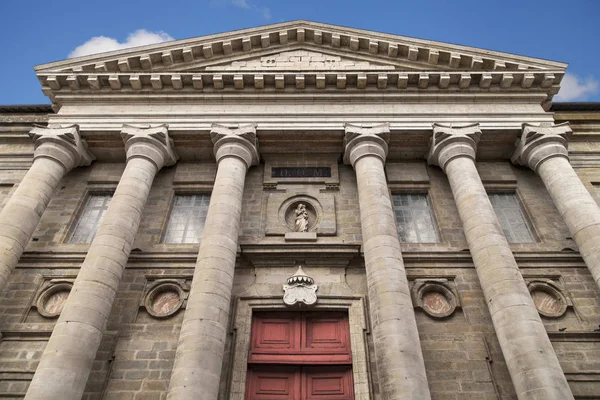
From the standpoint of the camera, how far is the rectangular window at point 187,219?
13125 mm

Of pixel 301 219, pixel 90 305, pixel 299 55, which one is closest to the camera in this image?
pixel 90 305

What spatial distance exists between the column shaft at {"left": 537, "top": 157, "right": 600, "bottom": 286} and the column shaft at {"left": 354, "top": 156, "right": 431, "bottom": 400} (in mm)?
4688

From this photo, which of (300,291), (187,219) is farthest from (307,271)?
(187,219)

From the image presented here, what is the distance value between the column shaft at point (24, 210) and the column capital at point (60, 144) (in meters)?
0.22

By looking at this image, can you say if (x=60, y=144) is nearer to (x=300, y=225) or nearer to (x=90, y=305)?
(x=90, y=305)

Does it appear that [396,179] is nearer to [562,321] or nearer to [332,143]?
[332,143]

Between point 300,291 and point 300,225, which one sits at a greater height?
point 300,225

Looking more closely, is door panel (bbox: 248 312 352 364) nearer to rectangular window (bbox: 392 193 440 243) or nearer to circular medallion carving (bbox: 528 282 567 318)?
rectangular window (bbox: 392 193 440 243)

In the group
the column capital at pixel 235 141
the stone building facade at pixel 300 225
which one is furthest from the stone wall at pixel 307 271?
the column capital at pixel 235 141

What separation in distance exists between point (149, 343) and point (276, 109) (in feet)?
26.8

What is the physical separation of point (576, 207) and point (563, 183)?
39.0 inches

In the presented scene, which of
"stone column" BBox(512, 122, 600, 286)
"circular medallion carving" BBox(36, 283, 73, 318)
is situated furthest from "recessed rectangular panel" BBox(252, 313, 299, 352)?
"stone column" BBox(512, 122, 600, 286)

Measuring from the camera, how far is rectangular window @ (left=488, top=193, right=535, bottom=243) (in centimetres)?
1302

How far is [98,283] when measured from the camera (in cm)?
1009
